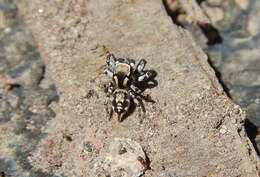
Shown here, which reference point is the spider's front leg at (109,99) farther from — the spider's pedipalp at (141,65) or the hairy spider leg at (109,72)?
the spider's pedipalp at (141,65)

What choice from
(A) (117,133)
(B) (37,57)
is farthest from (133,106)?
(B) (37,57)

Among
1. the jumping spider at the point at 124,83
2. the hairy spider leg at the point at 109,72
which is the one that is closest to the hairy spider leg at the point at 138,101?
the jumping spider at the point at 124,83

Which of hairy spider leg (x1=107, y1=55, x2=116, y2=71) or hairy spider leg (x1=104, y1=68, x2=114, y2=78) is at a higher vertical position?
hairy spider leg (x1=107, y1=55, x2=116, y2=71)

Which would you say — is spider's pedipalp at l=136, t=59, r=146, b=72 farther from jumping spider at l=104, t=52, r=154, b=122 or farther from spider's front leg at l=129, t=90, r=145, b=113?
spider's front leg at l=129, t=90, r=145, b=113

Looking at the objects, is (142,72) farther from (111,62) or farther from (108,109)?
(108,109)

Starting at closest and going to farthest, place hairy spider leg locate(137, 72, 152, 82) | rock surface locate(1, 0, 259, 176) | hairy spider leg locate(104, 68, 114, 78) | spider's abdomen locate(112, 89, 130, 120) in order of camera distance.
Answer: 1. rock surface locate(1, 0, 259, 176)
2. spider's abdomen locate(112, 89, 130, 120)
3. hairy spider leg locate(137, 72, 152, 82)
4. hairy spider leg locate(104, 68, 114, 78)

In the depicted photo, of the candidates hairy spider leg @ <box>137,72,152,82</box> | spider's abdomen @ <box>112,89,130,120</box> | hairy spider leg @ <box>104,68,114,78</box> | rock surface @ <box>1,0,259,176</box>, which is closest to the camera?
rock surface @ <box>1,0,259,176</box>

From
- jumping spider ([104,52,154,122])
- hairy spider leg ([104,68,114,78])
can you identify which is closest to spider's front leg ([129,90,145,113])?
jumping spider ([104,52,154,122])

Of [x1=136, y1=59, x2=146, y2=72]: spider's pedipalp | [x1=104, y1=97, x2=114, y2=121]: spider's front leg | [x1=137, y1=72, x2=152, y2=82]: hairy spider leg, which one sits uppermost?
[x1=136, y1=59, x2=146, y2=72]: spider's pedipalp

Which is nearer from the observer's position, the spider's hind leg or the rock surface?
the rock surface
